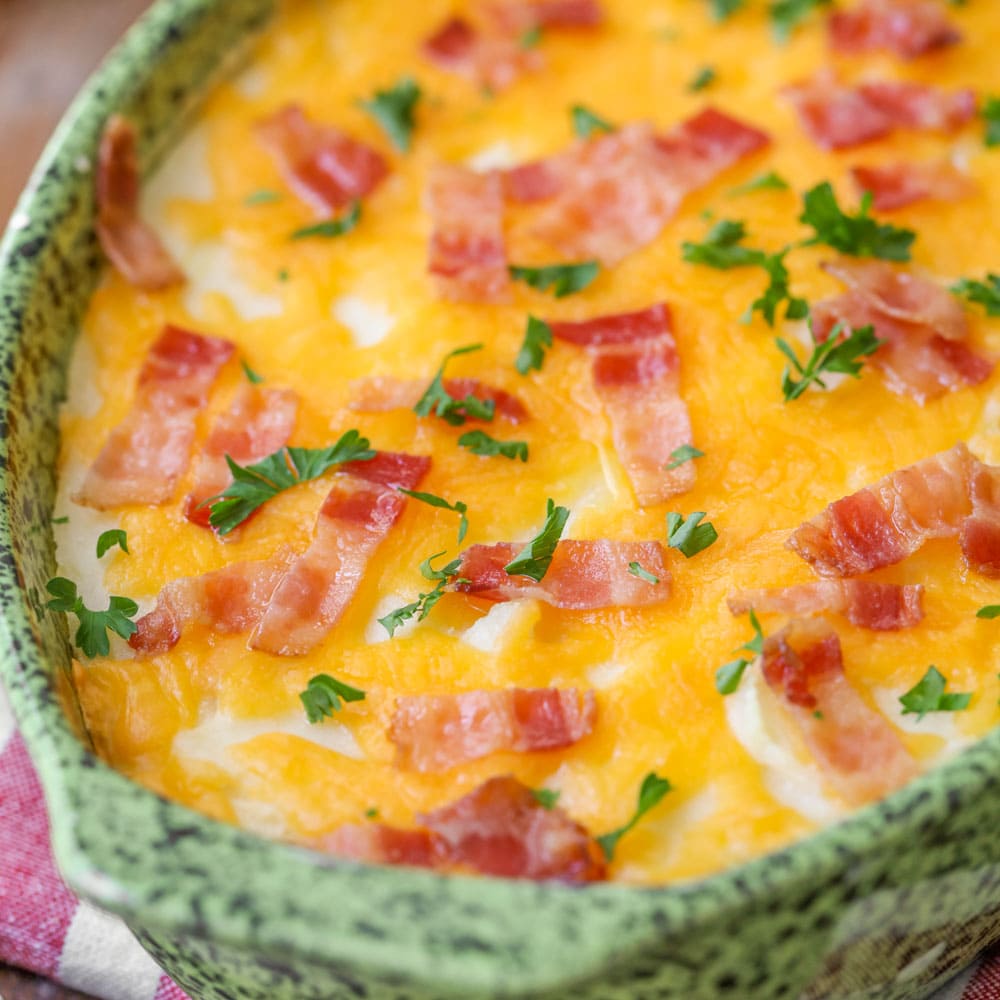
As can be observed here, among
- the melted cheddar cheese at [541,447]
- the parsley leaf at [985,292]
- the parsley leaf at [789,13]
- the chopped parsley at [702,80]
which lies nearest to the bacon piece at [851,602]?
the melted cheddar cheese at [541,447]

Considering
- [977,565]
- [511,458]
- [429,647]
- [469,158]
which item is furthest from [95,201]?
[977,565]

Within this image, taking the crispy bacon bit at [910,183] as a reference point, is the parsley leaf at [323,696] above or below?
above

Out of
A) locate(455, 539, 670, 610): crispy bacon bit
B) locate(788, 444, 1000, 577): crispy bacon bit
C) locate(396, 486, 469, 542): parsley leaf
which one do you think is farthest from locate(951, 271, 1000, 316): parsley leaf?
locate(396, 486, 469, 542): parsley leaf

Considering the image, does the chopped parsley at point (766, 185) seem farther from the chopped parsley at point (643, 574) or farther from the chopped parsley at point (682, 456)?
the chopped parsley at point (643, 574)

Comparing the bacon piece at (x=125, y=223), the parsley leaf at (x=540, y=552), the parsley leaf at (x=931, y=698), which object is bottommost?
the parsley leaf at (x=931, y=698)

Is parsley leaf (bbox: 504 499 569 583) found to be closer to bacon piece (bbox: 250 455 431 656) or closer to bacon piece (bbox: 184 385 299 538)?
bacon piece (bbox: 250 455 431 656)
